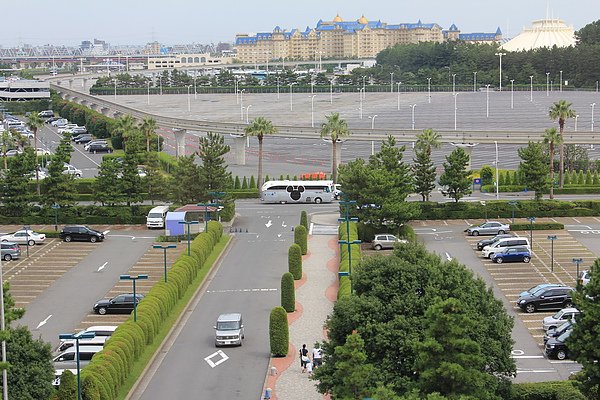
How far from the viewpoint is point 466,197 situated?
84.4 meters

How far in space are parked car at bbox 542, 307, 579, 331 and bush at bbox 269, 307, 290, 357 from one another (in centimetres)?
1183

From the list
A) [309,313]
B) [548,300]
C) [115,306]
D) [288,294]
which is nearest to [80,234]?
[115,306]

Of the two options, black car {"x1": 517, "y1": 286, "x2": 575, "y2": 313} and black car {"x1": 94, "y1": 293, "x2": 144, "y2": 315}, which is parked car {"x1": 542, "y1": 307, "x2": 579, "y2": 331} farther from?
black car {"x1": 94, "y1": 293, "x2": 144, "y2": 315}

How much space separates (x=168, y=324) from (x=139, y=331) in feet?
17.9

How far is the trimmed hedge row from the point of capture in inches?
1513

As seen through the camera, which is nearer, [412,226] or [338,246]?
[338,246]

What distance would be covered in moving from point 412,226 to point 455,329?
41.0 meters

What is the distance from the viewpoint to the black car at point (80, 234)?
71.4 metres

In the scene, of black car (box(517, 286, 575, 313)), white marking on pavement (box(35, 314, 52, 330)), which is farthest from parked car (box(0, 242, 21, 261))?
black car (box(517, 286, 575, 313))

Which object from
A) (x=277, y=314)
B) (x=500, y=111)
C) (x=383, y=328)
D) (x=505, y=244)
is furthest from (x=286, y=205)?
(x=500, y=111)

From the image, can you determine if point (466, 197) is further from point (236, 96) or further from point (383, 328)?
point (236, 96)

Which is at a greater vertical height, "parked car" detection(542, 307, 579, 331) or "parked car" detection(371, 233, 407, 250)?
"parked car" detection(371, 233, 407, 250)

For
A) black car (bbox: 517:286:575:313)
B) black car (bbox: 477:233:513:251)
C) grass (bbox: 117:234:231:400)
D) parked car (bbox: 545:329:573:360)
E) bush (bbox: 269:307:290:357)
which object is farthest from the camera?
black car (bbox: 477:233:513:251)

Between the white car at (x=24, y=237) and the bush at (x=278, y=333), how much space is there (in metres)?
27.2
